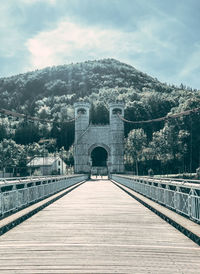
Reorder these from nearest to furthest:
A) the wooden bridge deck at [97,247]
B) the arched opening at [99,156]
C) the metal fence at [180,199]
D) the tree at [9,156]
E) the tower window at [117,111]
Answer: the wooden bridge deck at [97,247]
the metal fence at [180,199]
the tower window at [117,111]
the tree at [9,156]
the arched opening at [99,156]

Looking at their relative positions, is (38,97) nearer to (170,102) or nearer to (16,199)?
(170,102)

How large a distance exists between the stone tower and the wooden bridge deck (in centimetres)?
5468

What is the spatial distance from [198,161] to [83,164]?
25.5 meters

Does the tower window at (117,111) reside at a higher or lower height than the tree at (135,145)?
higher

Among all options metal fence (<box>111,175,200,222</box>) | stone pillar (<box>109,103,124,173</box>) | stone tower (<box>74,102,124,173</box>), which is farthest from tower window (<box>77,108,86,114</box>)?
metal fence (<box>111,175,200,222</box>)

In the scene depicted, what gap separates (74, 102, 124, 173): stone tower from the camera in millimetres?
65375

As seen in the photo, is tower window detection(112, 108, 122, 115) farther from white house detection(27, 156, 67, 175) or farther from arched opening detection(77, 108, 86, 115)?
white house detection(27, 156, 67, 175)

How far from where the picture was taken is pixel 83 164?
214 ft

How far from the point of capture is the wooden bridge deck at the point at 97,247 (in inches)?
214

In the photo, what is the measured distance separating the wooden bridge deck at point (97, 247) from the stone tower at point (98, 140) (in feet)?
179

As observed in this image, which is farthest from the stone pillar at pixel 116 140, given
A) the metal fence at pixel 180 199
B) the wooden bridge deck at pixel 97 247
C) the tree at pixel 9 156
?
the wooden bridge deck at pixel 97 247

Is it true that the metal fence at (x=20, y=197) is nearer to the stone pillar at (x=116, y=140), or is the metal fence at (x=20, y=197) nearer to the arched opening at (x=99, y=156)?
the stone pillar at (x=116, y=140)

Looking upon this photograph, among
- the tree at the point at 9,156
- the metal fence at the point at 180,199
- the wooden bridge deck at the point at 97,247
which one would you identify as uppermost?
the tree at the point at 9,156

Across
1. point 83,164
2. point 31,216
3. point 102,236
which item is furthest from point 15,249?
point 83,164
